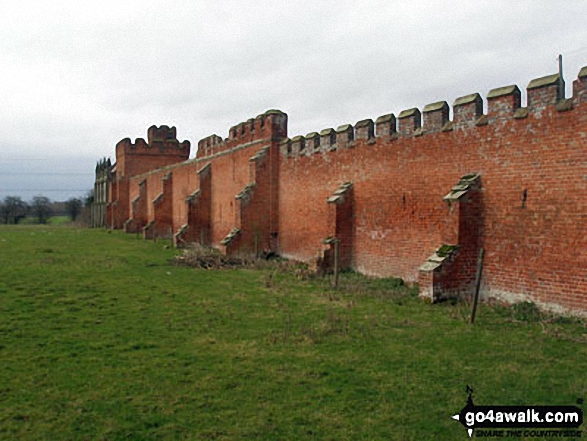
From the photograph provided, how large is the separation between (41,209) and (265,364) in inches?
2909

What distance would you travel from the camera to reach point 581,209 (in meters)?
9.23

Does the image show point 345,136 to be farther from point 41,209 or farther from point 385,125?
point 41,209

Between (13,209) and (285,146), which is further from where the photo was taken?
(13,209)

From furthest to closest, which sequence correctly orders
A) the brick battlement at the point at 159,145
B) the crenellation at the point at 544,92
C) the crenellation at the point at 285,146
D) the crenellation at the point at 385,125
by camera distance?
the brick battlement at the point at 159,145, the crenellation at the point at 285,146, the crenellation at the point at 385,125, the crenellation at the point at 544,92

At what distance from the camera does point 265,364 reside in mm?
6852

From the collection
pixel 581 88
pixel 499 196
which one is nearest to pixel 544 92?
pixel 581 88


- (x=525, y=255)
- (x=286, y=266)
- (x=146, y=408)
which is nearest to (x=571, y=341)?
(x=525, y=255)

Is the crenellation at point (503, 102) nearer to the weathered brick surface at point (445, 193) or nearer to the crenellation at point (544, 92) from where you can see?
the weathered brick surface at point (445, 193)

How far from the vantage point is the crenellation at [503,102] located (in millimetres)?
10641

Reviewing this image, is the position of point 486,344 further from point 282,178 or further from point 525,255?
point 282,178

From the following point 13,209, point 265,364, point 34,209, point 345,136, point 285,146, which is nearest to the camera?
point 265,364

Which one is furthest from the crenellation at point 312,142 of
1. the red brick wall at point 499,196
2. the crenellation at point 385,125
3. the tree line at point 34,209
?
the tree line at point 34,209

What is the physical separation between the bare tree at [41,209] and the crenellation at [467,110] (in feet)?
224

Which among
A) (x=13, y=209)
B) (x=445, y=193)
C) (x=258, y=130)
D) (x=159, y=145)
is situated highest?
(x=159, y=145)
